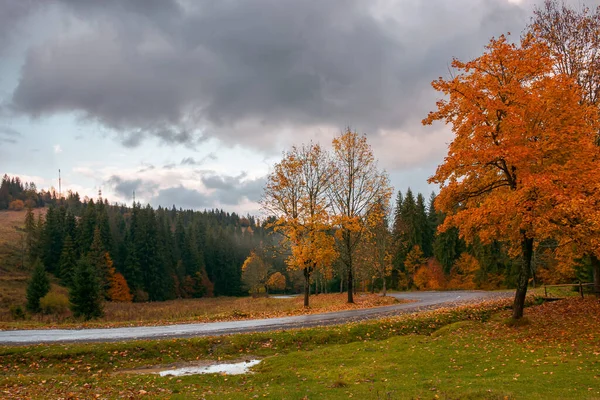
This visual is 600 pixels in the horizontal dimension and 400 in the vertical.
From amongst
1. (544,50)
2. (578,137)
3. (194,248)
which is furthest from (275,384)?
(194,248)

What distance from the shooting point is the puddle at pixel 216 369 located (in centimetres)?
1298

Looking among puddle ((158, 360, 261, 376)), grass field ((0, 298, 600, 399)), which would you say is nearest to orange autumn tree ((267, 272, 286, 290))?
grass field ((0, 298, 600, 399))

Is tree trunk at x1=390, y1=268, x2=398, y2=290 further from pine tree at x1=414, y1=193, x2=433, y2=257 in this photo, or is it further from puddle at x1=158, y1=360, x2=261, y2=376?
puddle at x1=158, y1=360, x2=261, y2=376

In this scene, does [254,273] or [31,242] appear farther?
[254,273]

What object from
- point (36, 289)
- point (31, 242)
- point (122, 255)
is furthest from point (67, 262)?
point (36, 289)

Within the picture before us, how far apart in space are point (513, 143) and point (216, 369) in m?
14.4

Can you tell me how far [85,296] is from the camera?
34969 millimetres

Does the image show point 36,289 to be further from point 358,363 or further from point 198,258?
point 198,258

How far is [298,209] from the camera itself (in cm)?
3459

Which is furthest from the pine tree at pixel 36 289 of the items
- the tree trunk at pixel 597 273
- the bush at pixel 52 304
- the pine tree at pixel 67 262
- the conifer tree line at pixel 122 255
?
the tree trunk at pixel 597 273

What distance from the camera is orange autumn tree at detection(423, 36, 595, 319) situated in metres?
15.8

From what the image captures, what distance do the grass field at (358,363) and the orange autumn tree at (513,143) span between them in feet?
14.2

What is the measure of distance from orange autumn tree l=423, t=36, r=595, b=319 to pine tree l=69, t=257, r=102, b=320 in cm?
2987

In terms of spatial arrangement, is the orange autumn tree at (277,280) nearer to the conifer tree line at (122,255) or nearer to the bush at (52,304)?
the conifer tree line at (122,255)
